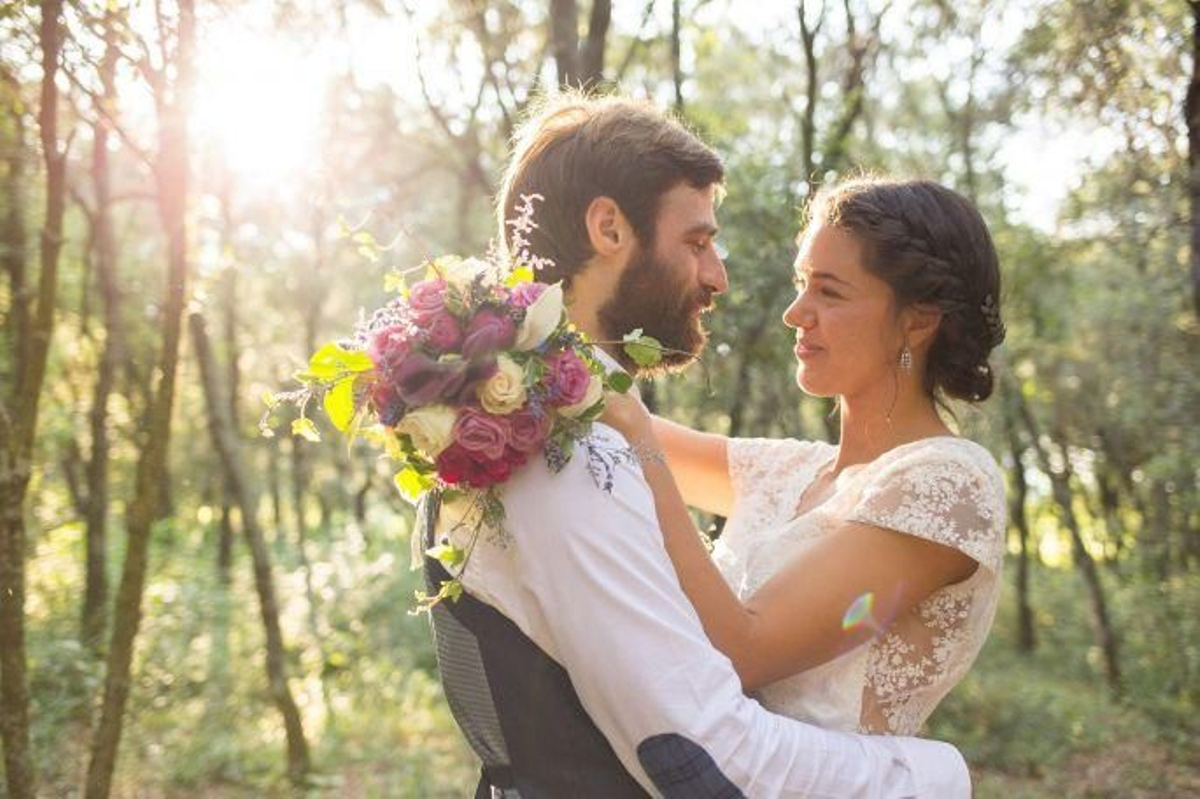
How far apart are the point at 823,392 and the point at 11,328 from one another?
312 inches

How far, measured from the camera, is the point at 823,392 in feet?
9.84

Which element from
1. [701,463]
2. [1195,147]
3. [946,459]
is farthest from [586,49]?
[946,459]

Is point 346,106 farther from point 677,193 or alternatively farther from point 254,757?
point 677,193

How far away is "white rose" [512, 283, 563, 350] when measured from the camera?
1.96 m

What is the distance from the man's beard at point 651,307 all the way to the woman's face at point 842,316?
32cm

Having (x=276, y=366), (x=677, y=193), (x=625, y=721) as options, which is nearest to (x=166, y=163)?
(x=677, y=193)

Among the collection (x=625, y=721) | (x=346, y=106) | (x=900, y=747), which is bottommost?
(x=900, y=747)

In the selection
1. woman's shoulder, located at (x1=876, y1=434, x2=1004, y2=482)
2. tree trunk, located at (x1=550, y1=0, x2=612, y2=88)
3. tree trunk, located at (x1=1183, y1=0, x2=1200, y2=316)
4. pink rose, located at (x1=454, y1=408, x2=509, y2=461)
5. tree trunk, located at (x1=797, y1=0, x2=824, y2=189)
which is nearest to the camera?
pink rose, located at (x1=454, y1=408, x2=509, y2=461)

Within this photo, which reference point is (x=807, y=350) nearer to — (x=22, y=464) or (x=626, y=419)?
(x=626, y=419)

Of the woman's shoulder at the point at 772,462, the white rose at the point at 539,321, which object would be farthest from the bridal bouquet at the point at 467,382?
the woman's shoulder at the point at 772,462

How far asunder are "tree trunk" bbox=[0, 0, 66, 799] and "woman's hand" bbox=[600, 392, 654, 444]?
2.17 meters

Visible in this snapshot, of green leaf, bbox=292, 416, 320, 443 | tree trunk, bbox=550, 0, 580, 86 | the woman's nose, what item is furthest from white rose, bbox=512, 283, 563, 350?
tree trunk, bbox=550, 0, 580, 86

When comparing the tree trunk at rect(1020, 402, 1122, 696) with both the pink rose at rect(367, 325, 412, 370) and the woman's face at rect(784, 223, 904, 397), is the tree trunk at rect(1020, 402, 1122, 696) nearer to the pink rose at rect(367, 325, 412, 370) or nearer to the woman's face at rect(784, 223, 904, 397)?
the woman's face at rect(784, 223, 904, 397)

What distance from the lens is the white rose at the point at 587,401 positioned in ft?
6.48
